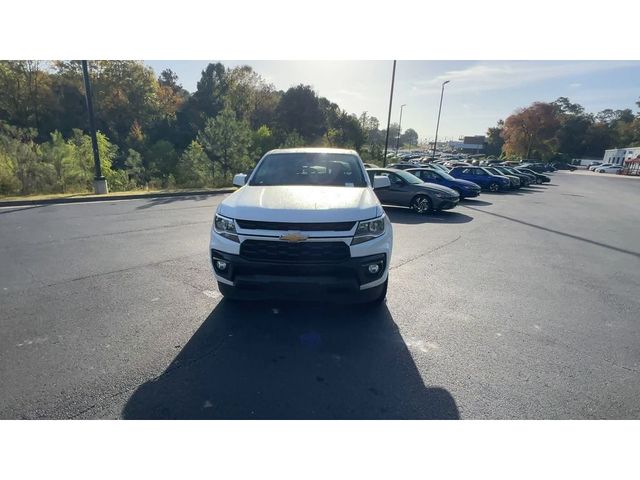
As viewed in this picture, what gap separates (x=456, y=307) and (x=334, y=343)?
1.78m

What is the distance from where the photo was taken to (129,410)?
230cm

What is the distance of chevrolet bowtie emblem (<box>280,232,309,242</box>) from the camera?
10.1 feet

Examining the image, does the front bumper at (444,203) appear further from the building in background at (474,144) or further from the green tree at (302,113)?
the building in background at (474,144)

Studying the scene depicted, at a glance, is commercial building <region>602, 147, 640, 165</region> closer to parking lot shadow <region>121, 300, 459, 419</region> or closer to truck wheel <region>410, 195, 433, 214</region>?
truck wheel <region>410, 195, 433, 214</region>

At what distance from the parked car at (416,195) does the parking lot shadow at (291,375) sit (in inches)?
312

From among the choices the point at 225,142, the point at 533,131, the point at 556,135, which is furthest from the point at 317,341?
the point at 556,135

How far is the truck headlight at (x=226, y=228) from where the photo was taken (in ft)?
10.6

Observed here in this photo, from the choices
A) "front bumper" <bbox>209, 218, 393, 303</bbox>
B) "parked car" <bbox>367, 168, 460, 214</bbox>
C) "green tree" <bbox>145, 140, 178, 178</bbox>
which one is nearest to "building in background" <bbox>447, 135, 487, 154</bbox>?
"green tree" <bbox>145, 140, 178, 178</bbox>

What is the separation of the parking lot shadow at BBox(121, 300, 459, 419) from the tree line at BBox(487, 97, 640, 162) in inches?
2843

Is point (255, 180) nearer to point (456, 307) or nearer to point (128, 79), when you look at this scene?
point (456, 307)

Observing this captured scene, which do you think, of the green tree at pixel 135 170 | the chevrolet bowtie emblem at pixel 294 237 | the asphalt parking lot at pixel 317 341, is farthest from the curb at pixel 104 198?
the chevrolet bowtie emblem at pixel 294 237

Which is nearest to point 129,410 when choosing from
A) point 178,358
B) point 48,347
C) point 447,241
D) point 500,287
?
point 178,358

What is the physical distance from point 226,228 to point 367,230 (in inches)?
55.7

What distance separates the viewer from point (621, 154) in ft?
195
